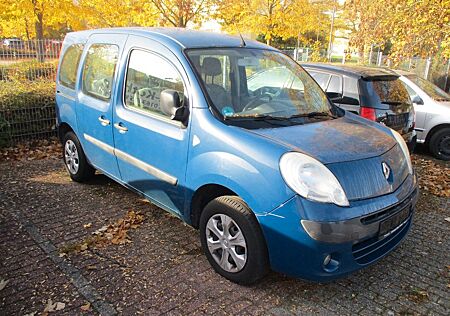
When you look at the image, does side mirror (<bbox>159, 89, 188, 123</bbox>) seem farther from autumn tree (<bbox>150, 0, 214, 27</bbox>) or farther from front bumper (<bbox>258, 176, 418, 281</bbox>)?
autumn tree (<bbox>150, 0, 214, 27</bbox>)

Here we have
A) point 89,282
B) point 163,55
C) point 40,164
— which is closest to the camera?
point 89,282

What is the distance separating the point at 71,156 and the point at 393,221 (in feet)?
13.4

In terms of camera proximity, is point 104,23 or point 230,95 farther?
point 104,23

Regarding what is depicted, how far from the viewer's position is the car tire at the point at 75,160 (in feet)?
16.6

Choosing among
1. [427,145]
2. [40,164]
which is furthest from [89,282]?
[427,145]

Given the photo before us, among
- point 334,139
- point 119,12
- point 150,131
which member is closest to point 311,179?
point 334,139

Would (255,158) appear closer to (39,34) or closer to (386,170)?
(386,170)

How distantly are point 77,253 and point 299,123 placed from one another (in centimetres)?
231

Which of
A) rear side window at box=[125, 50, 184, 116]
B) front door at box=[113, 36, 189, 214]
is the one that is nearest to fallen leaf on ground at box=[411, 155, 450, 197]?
front door at box=[113, 36, 189, 214]

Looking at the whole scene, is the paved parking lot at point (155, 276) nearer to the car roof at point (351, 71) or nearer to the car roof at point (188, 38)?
the car roof at point (188, 38)

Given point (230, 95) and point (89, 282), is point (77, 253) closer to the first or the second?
point (89, 282)

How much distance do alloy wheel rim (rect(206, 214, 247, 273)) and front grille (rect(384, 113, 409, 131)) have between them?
3.85 meters

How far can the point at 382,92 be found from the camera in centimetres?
616

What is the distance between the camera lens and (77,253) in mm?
3555
